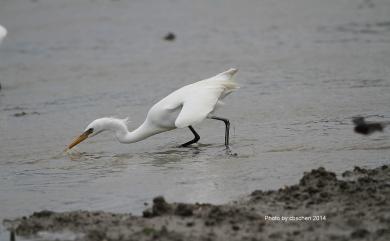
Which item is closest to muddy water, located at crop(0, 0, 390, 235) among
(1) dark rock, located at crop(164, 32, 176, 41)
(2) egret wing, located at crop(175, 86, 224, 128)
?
(1) dark rock, located at crop(164, 32, 176, 41)

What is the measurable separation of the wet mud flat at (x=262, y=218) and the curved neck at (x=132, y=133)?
2.73 metres

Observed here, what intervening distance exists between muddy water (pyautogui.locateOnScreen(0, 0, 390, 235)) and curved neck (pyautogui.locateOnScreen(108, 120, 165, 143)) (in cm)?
16

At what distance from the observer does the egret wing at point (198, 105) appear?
8.68m

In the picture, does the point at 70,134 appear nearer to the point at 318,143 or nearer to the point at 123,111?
the point at 123,111

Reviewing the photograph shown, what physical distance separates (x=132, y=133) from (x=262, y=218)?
3643 mm

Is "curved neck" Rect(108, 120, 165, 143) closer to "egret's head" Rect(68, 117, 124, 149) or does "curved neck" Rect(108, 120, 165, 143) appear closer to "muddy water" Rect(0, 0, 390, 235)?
"egret's head" Rect(68, 117, 124, 149)

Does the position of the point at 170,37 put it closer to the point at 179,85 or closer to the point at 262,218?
the point at 179,85

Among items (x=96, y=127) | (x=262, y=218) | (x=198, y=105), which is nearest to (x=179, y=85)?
(x=96, y=127)

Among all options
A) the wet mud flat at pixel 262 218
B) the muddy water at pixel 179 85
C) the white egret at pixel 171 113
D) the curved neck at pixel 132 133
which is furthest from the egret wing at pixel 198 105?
the wet mud flat at pixel 262 218

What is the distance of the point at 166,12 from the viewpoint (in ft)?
72.9

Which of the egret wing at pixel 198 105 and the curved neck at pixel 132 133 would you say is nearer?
the egret wing at pixel 198 105

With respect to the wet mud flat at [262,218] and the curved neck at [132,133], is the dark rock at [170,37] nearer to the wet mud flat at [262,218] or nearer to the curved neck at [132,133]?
the curved neck at [132,133]

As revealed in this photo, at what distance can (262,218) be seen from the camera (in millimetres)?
5992

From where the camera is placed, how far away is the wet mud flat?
5633 millimetres
